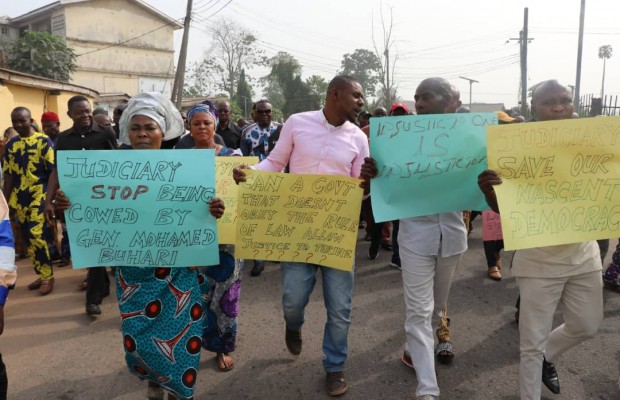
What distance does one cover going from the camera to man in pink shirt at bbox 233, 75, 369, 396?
9.44ft

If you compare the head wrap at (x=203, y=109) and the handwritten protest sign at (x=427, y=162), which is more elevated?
the head wrap at (x=203, y=109)

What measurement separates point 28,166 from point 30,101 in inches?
445

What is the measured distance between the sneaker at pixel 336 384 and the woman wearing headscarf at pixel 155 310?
0.94m

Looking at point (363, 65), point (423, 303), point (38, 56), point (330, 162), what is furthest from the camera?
point (363, 65)

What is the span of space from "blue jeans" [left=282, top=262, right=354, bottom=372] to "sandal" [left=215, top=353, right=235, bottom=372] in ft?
2.36

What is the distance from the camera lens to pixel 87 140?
16.0ft

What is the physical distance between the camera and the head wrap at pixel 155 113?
7.89 feet

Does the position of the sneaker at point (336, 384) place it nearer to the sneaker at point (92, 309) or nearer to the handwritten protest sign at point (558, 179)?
the handwritten protest sign at point (558, 179)

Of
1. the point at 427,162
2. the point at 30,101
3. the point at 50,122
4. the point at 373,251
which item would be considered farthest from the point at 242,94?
the point at 427,162

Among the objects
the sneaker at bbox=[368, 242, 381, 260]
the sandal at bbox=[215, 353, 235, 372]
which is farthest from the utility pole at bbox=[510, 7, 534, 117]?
the sandal at bbox=[215, 353, 235, 372]

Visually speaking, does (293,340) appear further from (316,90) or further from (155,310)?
(316,90)

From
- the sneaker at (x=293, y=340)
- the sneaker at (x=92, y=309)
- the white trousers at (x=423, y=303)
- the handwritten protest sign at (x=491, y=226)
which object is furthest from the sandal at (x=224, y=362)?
the handwritten protest sign at (x=491, y=226)

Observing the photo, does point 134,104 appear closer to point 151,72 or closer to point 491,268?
point 491,268

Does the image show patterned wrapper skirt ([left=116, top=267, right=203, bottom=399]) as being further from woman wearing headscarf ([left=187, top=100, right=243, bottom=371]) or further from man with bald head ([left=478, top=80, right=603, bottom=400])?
man with bald head ([left=478, top=80, right=603, bottom=400])
